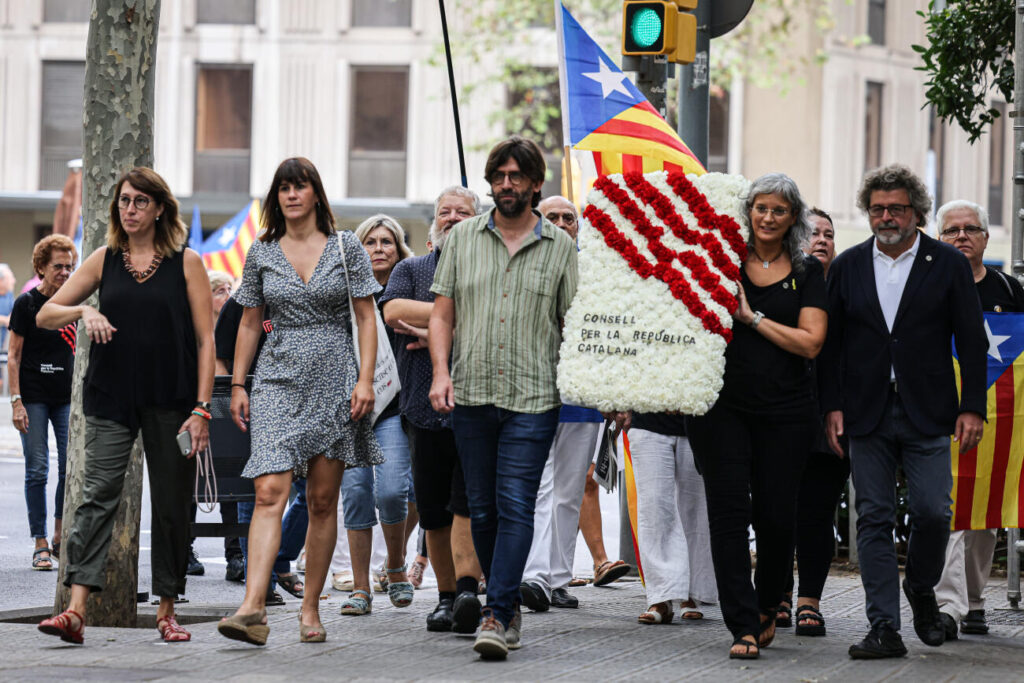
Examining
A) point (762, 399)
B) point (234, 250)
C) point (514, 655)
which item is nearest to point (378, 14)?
point (234, 250)

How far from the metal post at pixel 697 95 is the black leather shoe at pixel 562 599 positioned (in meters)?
3.06

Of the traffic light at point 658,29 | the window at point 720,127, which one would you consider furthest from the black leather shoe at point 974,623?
the window at point 720,127

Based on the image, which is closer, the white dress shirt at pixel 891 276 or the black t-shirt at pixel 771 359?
the black t-shirt at pixel 771 359

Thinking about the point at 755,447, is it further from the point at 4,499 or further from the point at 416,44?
the point at 416,44

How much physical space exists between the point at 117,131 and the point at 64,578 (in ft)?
7.03

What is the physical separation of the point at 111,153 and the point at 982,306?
4.21 m

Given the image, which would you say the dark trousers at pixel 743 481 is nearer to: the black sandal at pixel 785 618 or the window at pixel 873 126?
the black sandal at pixel 785 618

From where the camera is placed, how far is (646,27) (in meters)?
9.61

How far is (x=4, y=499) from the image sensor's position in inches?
586

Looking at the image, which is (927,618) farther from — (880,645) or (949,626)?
(880,645)

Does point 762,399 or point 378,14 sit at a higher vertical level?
point 378,14

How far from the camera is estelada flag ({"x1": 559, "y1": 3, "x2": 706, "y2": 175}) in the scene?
876 cm

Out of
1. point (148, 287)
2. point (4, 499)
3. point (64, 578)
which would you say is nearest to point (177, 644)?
point (64, 578)

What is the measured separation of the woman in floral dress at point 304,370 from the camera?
273 inches
